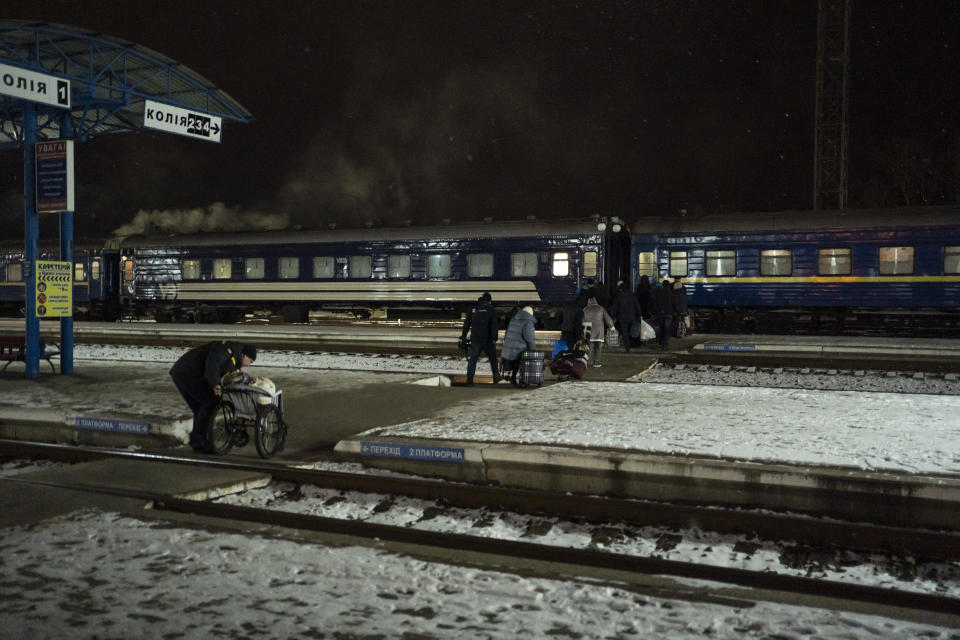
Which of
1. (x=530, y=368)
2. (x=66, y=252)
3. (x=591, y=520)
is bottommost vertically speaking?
(x=591, y=520)

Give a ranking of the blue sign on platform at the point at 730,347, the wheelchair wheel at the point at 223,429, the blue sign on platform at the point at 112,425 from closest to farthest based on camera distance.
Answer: the wheelchair wheel at the point at 223,429
the blue sign on platform at the point at 112,425
the blue sign on platform at the point at 730,347

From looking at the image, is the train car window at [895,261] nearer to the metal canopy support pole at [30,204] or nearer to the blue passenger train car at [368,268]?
the blue passenger train car at [368,268]

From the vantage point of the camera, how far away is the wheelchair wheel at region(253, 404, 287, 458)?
26.6 ft

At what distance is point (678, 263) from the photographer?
79.8 feet

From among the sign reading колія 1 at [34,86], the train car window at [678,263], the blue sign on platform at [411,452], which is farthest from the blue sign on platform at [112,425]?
the train car window at [678,263]

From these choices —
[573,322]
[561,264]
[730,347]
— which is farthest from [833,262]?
[573,322]

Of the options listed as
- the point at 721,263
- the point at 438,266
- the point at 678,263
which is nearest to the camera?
the point at 721,263

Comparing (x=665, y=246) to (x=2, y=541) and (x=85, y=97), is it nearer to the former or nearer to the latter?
(x=85, y=97)

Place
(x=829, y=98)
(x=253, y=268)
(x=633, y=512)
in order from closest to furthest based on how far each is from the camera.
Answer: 1. (x=633, y=512)
2. (x=253, y=268)
3. (x=829, y=98)

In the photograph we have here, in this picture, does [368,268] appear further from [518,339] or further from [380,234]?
[518,339]

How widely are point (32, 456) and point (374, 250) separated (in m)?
19.4

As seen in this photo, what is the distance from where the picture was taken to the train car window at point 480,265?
26312mm

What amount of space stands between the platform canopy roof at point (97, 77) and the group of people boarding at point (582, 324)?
243 inches

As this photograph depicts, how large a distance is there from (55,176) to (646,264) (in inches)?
643
